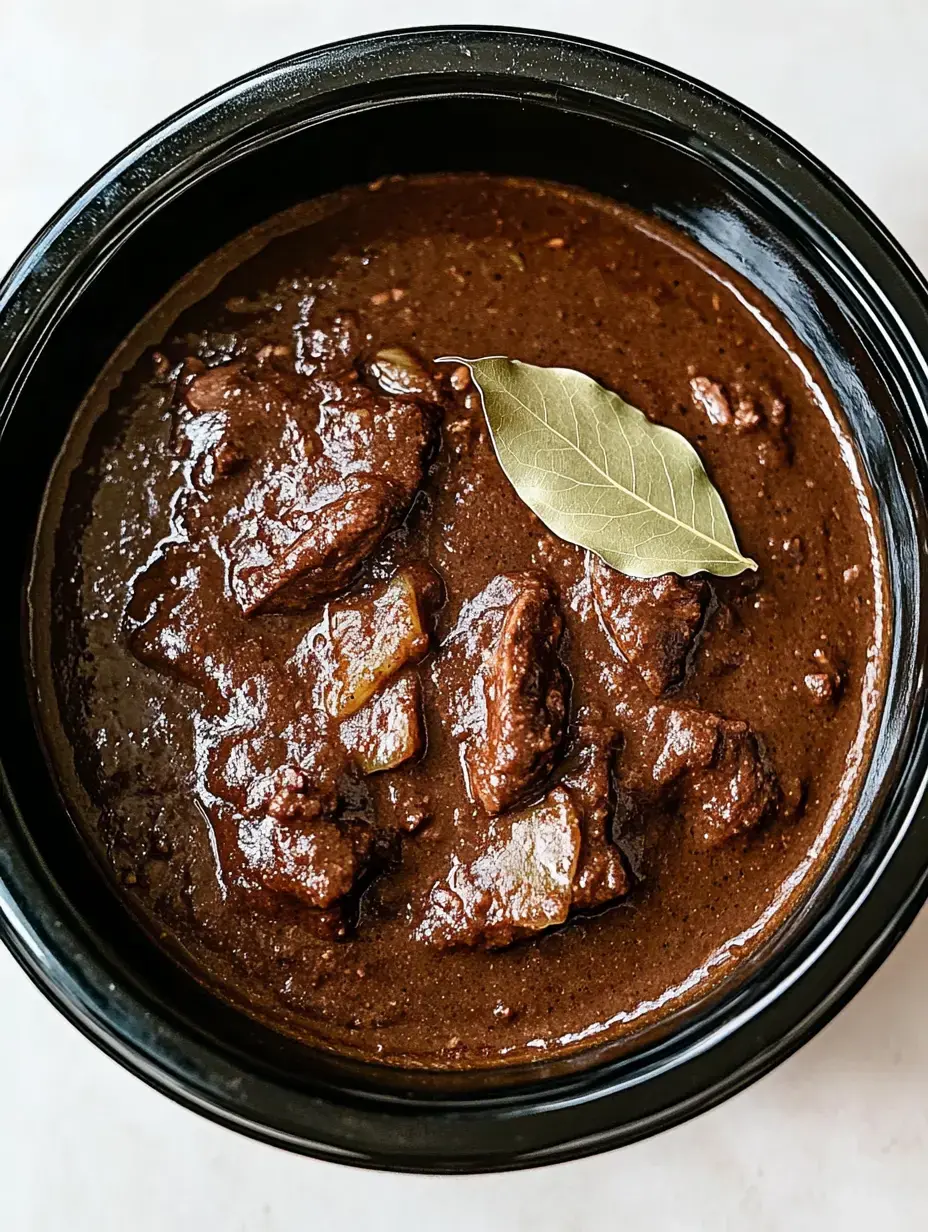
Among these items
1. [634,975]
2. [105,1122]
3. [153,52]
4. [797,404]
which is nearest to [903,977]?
[634,975]

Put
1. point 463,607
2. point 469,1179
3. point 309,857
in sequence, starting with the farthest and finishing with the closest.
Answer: point 469,1179 < point 463,607 < point 309,857

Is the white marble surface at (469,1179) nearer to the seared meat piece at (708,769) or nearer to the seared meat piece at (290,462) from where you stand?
the seared meat piece at (708,769)

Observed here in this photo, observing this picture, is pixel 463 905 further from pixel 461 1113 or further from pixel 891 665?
pixel 891 665

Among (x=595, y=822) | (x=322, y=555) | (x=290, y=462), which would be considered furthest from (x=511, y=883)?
(x=290, y=462)

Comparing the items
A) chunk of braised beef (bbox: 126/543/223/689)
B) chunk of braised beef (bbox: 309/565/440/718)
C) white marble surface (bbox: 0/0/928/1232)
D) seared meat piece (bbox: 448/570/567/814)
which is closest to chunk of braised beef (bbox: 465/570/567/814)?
seared meat piece (bbox: 448/570/567/814)

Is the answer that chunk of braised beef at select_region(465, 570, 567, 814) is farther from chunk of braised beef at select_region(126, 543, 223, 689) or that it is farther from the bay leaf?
chunk of braised beef at select_region(126, 543, 223, 689)

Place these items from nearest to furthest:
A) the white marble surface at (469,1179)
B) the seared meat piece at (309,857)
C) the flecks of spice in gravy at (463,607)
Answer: the seared meat piece at (309,857), the flecks of spice in gravy at (463,607), the white marble surface at (469,1179)

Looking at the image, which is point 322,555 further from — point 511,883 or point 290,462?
point 511,883

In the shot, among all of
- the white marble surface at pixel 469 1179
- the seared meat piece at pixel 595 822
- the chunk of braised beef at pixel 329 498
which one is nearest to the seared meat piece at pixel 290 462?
the chunk of braised beef at pixel 329 498

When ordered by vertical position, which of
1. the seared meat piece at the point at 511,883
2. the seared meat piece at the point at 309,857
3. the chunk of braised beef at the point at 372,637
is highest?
the chunk of braised beef at the point at 372,637
